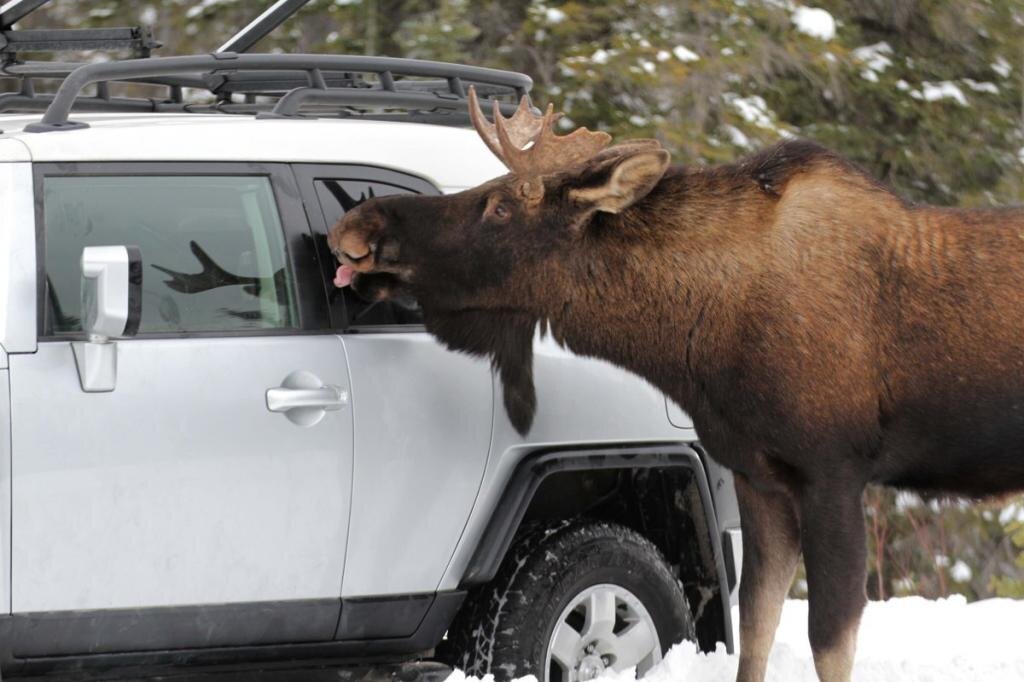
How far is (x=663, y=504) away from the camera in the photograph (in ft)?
19.7

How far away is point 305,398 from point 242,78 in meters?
1.71

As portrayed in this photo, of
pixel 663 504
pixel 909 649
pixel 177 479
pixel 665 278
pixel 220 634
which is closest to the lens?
pixel 177 479

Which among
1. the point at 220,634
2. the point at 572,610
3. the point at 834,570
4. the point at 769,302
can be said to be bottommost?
the point at 572,610

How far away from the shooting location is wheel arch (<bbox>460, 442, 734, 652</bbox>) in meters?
5.67

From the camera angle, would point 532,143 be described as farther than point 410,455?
Yes

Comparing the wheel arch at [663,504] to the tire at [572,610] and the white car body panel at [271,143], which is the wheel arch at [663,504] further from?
the white car body panel at [271,143]

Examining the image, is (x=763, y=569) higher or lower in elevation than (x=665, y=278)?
lower

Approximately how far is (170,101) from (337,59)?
157 centimetres

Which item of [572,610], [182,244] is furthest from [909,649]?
[182,244]

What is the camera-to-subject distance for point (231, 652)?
4.95 m

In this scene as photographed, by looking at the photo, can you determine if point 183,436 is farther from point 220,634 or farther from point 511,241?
point 511,241

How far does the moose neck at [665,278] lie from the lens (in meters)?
5.23

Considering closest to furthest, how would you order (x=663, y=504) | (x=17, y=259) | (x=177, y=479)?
(x=17, y=259), (x=177, y=479), (x=663, y=504)

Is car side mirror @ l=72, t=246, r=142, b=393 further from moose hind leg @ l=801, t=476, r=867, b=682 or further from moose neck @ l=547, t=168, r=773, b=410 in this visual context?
moose hind leg @ l=801, t=476, r=867, b=682
